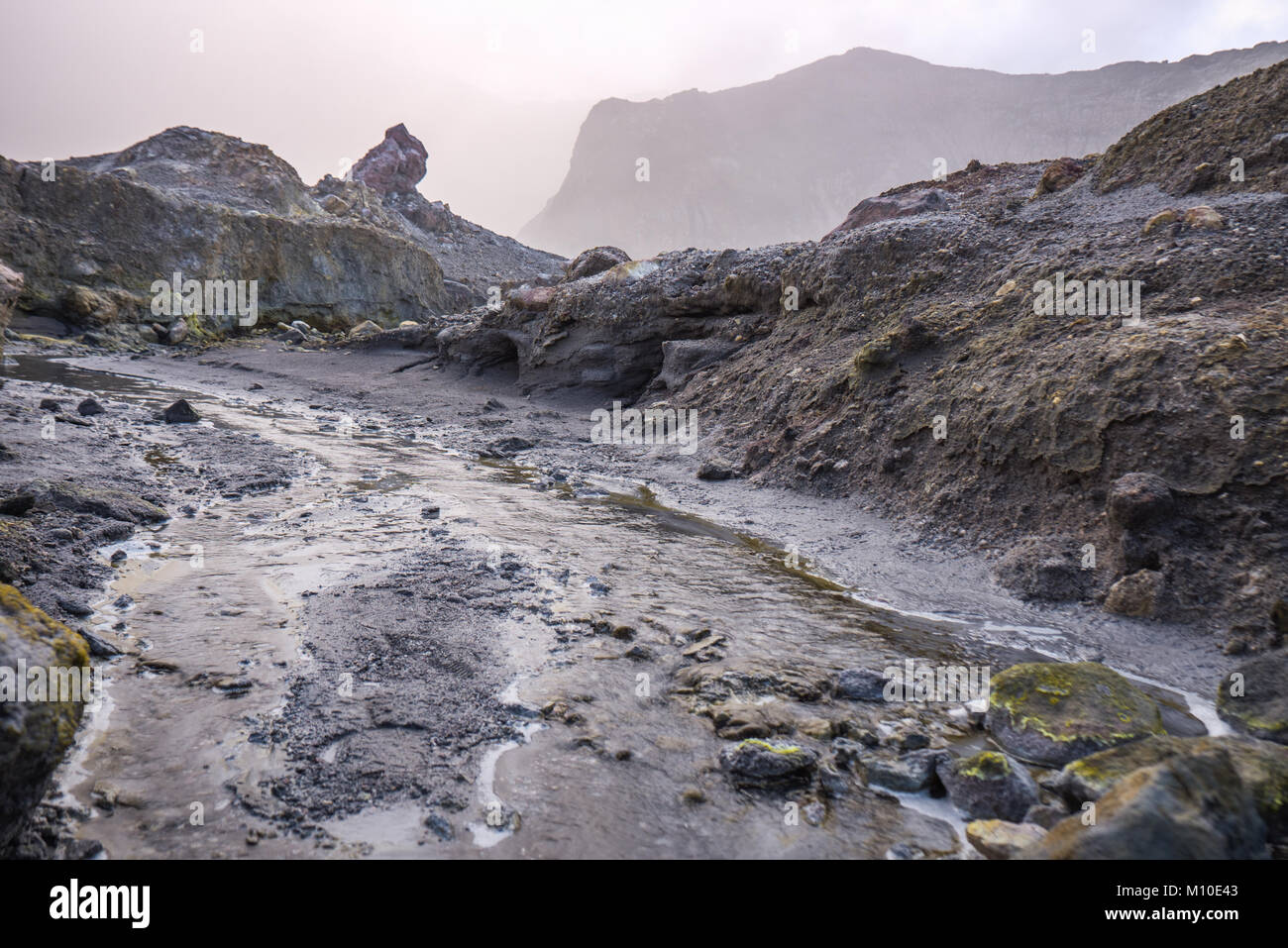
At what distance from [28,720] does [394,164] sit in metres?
50.6

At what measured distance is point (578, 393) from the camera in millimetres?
13562

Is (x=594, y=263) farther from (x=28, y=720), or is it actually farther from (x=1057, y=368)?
(x=28, y=720)

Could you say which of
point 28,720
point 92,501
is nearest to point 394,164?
point 92,501

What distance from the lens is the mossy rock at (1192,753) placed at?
2215mm

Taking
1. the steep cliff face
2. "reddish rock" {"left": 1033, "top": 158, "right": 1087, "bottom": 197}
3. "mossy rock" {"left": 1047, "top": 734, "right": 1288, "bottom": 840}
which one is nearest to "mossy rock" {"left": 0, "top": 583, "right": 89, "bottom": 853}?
"mossy rock" {"left": 1047, "top": 734, "right": 1288, "bottom": 840}

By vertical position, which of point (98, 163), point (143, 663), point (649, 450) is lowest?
point (143, 663)

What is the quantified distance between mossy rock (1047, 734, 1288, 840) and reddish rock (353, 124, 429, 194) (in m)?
49.7

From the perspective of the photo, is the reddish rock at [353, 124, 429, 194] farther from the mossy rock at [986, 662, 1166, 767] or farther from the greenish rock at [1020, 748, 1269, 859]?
the greenish rock at [1020, 748, 1269, 859]

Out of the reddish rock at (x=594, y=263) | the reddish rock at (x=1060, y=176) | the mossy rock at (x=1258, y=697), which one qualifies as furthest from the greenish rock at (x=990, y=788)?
the reddish rock at (x=594, y=263)

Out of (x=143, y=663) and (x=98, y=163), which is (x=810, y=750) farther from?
(x=98, y=163)

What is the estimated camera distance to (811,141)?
106938 millimetres

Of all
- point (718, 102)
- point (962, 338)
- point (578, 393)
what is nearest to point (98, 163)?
point (578, 393)

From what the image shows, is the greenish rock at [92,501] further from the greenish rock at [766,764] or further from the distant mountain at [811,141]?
the distant mountain at [811,141]
